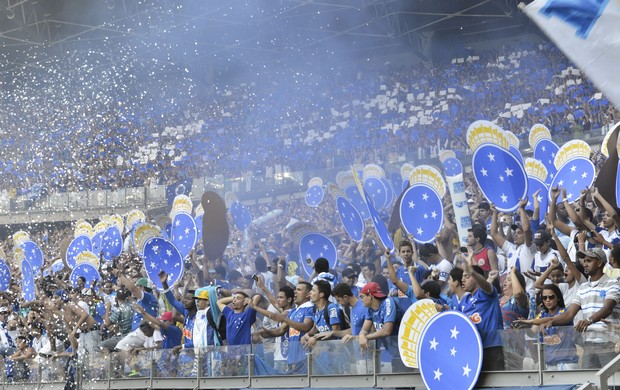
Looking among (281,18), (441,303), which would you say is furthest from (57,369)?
(281,18)

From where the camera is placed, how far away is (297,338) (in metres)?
8.02

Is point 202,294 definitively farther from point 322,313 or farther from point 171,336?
point 322,313

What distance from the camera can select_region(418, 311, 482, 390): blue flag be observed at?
6.64 m

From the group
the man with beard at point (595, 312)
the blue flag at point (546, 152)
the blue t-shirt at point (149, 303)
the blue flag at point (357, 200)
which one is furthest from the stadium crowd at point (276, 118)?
the man with beard at point (595, 312)

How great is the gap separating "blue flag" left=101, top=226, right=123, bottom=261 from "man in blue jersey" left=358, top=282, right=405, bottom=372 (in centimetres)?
868

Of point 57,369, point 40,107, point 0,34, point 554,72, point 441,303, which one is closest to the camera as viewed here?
point 441,303

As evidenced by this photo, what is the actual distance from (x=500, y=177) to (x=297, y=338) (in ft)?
6.93

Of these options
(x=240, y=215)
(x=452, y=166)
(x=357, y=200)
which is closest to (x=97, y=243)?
(x=240, y=215)

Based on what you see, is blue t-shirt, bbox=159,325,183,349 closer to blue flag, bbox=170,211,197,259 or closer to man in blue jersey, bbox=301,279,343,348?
man in blue jersey, bbox=301,279,343,348

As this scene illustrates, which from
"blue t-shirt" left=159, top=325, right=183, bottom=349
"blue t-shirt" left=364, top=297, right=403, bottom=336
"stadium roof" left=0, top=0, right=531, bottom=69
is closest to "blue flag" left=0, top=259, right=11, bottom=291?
"blue t-shirt" left=159, top=325, right=183, bottom=349

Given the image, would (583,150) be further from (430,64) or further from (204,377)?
(430,64)

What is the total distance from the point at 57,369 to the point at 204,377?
253 cm

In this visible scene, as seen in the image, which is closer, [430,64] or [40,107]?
[430,64]

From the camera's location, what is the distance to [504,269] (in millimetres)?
8820
